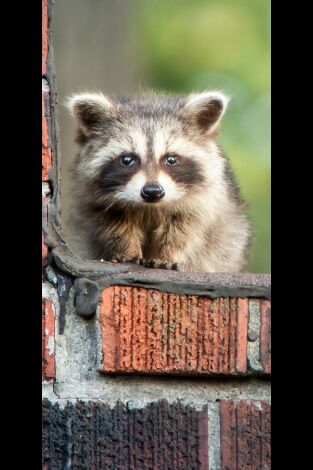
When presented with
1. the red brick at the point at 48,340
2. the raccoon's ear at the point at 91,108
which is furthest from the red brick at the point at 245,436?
the raccoon's ear at the point at 91,108

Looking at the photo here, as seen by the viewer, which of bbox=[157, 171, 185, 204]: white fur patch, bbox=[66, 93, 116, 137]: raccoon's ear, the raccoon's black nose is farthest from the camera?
bbox=[66, 93, 116, 137]: raccoon's ear

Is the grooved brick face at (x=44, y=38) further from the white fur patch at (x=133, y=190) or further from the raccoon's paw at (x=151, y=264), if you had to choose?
the white fur patch at (x=133, y=190)

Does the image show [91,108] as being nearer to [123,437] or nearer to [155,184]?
[155,184]

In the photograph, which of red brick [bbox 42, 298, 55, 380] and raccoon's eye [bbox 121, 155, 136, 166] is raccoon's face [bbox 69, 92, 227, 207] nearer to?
raccoon's eye [bbox 121, 155, 136, 166]

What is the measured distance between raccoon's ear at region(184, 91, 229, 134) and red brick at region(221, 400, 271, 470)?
250 centimetres

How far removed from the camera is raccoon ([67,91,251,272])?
4.39 metres

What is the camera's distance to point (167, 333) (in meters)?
2.42

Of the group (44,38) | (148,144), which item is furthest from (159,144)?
(44,38)

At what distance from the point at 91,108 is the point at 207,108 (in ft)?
1.75

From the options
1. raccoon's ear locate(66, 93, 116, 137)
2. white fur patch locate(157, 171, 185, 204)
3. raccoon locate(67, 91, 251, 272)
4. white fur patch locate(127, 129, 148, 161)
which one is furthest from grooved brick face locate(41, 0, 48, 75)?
raccoon's ear locate(66, 93, 116, 137)

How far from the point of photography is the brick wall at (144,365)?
2.38 meters

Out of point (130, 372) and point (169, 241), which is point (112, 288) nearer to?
point (130, 372)

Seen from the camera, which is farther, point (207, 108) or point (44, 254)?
point (207, 108)

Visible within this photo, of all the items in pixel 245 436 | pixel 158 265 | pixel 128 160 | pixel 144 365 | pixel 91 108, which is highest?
pixel 91 108
